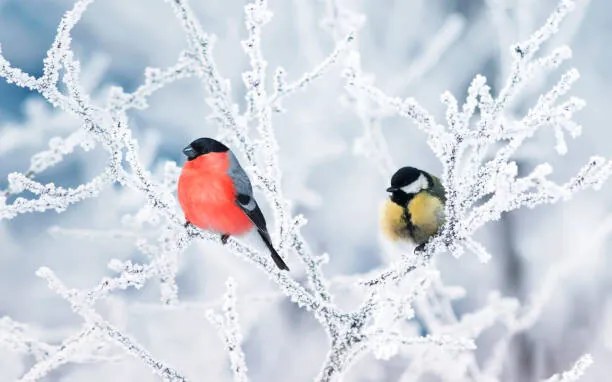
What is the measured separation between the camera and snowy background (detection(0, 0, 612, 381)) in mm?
2029

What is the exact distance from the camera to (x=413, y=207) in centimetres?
136

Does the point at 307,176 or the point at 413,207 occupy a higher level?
the point at 307,176

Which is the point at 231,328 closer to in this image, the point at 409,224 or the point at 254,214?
the point at 254,214

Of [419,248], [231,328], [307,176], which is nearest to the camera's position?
[231,328]

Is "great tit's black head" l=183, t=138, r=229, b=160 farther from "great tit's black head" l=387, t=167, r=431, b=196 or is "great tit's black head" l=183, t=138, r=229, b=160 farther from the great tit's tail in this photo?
"great tit's black head" l=387, t=167, r=431, b=196

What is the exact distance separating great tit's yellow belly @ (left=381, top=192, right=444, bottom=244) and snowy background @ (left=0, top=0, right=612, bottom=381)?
470mm

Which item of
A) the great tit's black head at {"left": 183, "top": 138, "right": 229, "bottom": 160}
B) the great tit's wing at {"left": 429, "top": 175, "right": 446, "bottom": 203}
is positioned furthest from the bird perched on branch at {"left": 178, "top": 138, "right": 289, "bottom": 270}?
the great tit's wing at {"left": 429, "top": 175, "right": 446, "bottom": 203}

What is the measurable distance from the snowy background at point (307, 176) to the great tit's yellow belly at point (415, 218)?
0.47m

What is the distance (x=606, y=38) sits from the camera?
7.28ft

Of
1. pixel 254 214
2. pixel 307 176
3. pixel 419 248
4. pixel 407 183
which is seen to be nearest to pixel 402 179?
pixel 407 183

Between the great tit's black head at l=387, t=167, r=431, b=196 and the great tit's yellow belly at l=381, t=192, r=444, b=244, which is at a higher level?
the great tit's black head at l=387, t=167, r=431, b=196

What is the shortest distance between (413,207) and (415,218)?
25mm

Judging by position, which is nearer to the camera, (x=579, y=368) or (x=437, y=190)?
(x=579, y=368)

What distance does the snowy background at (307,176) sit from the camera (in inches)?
79.9
